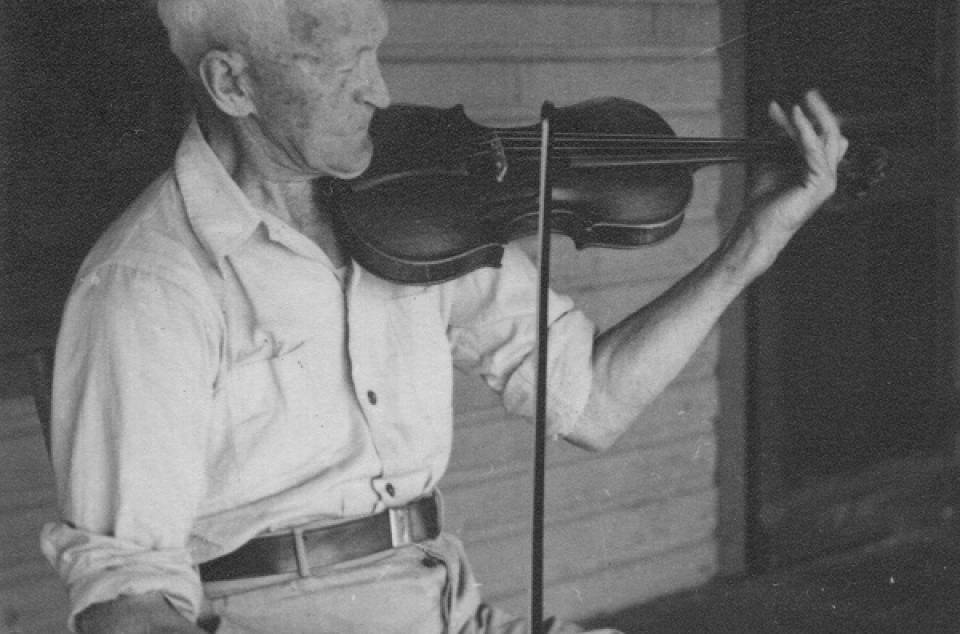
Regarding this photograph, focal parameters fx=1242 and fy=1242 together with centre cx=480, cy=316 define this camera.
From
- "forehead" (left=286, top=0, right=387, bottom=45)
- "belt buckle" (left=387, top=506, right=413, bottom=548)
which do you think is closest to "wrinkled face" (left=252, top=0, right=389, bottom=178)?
"forehead" (left=286, top=0, right=387, bottom=45)

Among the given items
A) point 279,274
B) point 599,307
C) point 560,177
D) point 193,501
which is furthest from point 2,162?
point 599,307

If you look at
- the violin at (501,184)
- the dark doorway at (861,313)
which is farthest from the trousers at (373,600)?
the dark doorway at (861,313)

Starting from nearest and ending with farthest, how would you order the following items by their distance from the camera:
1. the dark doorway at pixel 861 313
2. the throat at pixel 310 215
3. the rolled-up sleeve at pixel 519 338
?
the throat at pixel 310 215 → the rolled-up sleeve at pixel 519 338 → the dark doorway at pixel 861 313

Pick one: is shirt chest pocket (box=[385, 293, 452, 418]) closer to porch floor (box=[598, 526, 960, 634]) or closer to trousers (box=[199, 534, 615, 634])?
trousers (box=[199, 534, 615, 634])

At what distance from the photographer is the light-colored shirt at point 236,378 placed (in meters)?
0.96

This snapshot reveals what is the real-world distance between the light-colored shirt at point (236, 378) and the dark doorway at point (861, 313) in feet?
2.71

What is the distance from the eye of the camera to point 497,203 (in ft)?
4.00

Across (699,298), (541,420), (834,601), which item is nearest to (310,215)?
(541,420)

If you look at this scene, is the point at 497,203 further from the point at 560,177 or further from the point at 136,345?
the point at 136,345

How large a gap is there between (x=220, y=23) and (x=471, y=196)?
0.30 m

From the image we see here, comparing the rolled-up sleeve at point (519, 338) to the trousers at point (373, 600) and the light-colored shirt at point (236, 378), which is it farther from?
the trousers at point (373, 600)

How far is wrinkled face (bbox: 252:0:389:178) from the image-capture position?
1.04 meters

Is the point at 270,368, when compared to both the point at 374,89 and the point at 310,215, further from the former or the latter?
the point at 374,89

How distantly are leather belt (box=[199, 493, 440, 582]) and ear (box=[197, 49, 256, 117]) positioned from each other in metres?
0.38
